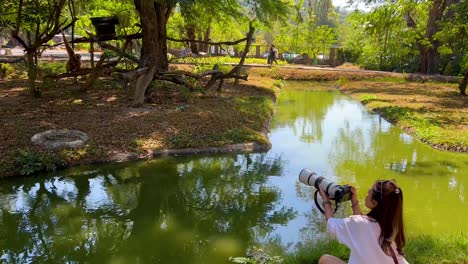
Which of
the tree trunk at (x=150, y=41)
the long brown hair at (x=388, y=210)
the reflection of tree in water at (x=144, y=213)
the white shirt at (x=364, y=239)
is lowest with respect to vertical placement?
the reflection of tree in water at (x=144, y=213)

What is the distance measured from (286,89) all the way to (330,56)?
16.7m

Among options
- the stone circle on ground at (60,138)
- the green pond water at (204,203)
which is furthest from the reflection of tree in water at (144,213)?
the stone circle on ground at (60,138)

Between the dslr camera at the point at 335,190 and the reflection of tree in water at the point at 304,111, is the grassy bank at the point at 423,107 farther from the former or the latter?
the dslr camera at the point at 335,190

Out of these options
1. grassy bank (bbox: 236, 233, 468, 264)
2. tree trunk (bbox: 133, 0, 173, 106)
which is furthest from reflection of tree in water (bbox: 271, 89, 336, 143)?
grassy bank (bbox: 236, 233, 468, 264)

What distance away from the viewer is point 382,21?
1789 cm

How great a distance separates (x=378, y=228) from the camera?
9.11 feet

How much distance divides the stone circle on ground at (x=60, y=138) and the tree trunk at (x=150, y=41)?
295cm

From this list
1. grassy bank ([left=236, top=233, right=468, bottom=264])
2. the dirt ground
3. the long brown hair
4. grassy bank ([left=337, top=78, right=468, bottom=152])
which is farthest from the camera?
grassy bank ([left=337, top=78, right=468, bottom=152])

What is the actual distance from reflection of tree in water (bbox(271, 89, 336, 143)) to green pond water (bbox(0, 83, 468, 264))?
1.67 m

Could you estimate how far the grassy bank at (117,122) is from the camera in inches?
324

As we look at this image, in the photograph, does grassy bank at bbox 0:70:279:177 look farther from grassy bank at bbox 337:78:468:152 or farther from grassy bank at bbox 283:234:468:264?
grassy bank at bbox 283:234:468:264

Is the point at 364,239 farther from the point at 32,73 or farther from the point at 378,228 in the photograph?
the point at 32,73

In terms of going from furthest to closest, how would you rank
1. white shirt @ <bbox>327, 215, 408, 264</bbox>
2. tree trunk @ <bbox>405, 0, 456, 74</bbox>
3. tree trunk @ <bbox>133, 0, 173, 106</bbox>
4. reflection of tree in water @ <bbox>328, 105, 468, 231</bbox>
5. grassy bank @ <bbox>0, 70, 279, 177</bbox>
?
tree trunk @ <bbox>405, 0, 456, 74</bbox>
tree trunk @ <bbox>133, 0, 173, 106</bbox>
grassy bank @ <bbox>0, 70, 279, 177</bbox>
reflection of tree in water @ <bbox>328, 105, 468, 231</bbox>
white shirt @ <bbox>327, 215, 408, 264</bbox>

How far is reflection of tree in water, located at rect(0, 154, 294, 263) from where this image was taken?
5250 millimetres
